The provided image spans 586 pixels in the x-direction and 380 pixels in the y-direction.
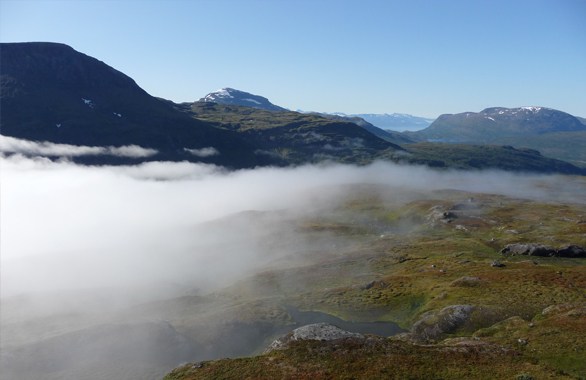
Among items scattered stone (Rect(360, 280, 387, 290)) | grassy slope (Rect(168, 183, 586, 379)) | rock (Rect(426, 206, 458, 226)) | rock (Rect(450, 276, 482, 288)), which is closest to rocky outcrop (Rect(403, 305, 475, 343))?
grassy slope (Rect(168, 183, 586, 379))

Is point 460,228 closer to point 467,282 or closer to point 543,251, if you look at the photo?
point 543,251

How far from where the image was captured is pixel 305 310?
10331 cm

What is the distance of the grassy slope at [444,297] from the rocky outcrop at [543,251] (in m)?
4.85

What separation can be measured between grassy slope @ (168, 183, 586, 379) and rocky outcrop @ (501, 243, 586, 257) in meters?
4.85

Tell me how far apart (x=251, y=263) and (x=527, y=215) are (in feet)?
425

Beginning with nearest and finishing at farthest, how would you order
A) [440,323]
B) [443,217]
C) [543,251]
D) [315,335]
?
[315,335] < [440,323] < [543,251] < [443,217]

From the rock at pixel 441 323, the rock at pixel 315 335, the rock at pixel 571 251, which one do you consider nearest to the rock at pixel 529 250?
the rock at pixel 571 251

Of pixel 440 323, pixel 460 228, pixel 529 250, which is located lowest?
pixel 440 323

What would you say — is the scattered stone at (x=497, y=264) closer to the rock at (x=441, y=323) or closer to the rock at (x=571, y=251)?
the rock at (x=571, y=251)

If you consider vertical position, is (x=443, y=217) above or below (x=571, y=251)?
below

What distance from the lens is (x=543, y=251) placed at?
124 meters

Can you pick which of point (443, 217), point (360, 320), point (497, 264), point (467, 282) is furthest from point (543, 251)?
point (443, 217)

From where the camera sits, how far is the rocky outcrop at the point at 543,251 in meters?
121

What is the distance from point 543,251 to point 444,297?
49.5 metres
